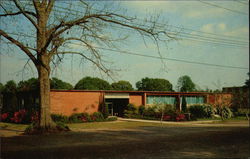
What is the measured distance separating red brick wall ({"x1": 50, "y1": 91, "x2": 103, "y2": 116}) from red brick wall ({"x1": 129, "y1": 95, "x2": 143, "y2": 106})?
5122 mm

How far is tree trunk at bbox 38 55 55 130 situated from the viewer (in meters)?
15.1

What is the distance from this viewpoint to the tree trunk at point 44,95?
594 inches

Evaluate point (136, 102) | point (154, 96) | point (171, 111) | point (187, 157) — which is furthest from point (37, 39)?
point (154, 96)

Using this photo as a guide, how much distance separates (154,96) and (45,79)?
2284cm

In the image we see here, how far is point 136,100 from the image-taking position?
34.4m

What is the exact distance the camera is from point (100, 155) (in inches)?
328

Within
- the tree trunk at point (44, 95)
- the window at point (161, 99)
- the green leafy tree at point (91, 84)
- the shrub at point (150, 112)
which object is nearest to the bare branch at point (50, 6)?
the tree trunk at point (44, 95)

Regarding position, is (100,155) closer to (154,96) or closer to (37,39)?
(37,39)

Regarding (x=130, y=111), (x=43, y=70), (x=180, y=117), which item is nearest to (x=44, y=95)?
(x=43, y=70)

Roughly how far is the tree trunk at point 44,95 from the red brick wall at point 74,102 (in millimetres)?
11071

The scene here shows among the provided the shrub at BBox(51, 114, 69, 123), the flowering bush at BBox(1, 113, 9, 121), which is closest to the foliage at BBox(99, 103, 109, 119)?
the shrub at BBox(51, 114, 69, 123)

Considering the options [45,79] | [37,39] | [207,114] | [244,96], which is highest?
[37,39]

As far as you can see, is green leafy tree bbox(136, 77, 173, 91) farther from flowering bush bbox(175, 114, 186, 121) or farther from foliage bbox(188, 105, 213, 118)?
flowering bush bbox(175, 114, 186, 121)

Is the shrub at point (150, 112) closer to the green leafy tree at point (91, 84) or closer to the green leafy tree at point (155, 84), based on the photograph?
the green leafy tree at point (91, 84)
